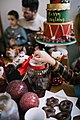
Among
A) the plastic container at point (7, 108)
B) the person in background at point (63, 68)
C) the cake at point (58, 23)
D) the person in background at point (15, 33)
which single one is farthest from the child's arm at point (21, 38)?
the plastic container at point (7, 108)

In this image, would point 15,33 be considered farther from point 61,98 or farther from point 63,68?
point 61,98

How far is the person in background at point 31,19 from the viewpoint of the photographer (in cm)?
154

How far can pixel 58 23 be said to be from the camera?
1011 millimetres

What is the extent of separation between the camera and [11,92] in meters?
0.59

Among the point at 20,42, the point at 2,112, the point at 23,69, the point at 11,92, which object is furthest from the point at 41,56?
the point at 20,42

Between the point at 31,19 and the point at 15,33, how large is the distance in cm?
20

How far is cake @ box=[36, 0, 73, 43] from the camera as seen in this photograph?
0.99 meters

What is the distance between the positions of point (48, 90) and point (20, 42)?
99 cm

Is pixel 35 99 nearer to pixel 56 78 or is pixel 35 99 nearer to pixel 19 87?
pixel 19 87

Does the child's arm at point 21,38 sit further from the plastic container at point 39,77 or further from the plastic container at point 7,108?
the plastic container at point 7,108

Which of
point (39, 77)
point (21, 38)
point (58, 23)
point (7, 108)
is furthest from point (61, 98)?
point (21, 38)

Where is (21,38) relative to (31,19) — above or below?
below

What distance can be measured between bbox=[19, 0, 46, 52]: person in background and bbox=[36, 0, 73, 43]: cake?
49cm

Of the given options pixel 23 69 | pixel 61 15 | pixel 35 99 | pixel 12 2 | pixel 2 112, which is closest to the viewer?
pixel 2 112
